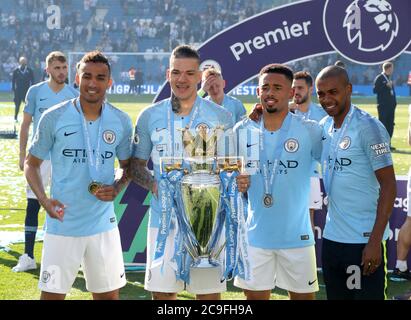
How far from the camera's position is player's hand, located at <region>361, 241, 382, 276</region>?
3.85 meters

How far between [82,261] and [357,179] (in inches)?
62.5

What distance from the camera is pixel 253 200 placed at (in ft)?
14.1

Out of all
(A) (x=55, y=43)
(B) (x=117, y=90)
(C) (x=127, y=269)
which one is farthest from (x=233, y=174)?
(A) (x=55, y=43)

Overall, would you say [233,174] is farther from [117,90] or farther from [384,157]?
[117,90]

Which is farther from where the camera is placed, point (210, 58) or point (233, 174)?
point (210, 58)

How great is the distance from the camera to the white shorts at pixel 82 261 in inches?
164

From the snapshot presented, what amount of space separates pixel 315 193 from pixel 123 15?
34.0 metres

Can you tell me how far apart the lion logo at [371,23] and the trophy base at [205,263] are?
387 cm

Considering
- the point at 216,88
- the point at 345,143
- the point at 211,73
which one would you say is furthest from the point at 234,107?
the point at 345,143

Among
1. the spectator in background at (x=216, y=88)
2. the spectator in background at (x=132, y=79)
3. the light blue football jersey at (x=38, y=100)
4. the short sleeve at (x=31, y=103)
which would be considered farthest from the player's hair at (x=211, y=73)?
the spectator in background at (x=132, y=79)

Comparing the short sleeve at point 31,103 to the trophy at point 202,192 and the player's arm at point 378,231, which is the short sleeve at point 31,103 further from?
the player's arm at point 378,231

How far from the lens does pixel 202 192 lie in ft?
11.5

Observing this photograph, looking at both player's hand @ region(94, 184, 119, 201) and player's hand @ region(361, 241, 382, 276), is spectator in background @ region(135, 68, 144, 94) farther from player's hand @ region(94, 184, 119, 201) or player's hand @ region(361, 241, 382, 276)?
player's hand @ region(361, 241, 382, 276)

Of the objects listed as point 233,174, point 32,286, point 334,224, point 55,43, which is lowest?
point 32,286
